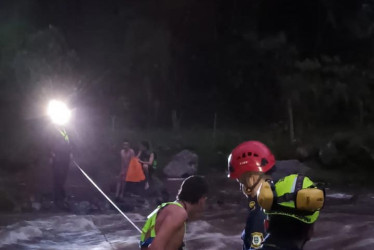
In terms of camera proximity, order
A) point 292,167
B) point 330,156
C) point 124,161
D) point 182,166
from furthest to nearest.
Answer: point 330,156 < point 182,166 < point 292,167 < point 124,161

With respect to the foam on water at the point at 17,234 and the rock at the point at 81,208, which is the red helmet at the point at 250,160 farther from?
the rock at the point at 81,208

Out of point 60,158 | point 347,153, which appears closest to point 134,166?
A: point 60,158

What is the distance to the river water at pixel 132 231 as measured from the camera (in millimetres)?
9836

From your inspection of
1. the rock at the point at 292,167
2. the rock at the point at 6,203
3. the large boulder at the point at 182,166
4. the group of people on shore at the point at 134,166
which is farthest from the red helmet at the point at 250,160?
the large boulder at the point at 182,166

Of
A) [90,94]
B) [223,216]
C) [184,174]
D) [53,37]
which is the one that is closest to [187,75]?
[90,94]

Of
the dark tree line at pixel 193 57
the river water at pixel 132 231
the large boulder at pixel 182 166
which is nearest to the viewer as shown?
the river water at pixel 132 231

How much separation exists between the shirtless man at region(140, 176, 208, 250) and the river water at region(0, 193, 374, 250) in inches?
241

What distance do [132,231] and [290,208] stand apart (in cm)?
904

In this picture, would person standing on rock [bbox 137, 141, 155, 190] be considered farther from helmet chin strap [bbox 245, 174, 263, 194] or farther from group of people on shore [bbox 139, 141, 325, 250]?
helmet chin strap [bbox 245, 174, 263, 194]

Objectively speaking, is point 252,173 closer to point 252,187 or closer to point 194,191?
point 252,187

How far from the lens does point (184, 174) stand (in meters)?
23.0

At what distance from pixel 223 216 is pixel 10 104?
19.9m

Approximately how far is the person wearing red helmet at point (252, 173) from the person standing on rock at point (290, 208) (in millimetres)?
775

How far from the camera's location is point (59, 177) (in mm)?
14141
